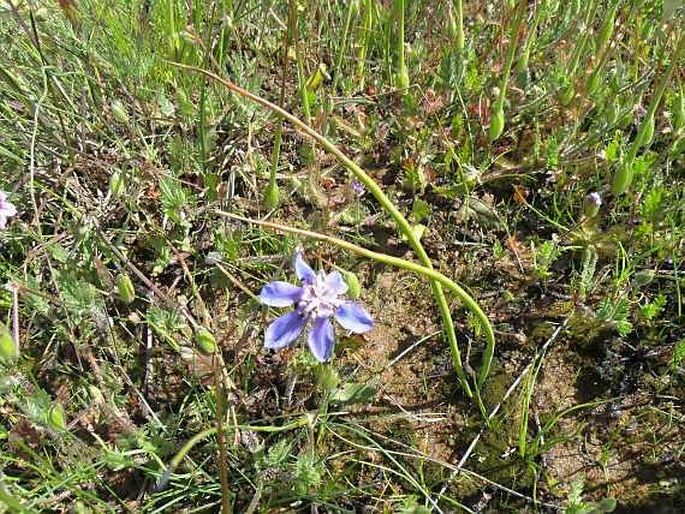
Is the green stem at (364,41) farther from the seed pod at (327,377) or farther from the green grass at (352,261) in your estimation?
the seed pod at (327,377)

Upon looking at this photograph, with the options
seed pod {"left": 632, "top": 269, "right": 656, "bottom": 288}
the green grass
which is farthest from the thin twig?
seed pod {"left": 632, "top": 269, "right": 656, "bottom": 288}

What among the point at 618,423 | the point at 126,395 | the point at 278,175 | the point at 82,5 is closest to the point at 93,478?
the point at 126,395

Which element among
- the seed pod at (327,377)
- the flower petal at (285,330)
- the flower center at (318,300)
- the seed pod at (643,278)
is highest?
the flower center at (318,300)

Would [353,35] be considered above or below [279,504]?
above

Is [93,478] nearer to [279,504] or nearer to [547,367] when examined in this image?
[279,504]

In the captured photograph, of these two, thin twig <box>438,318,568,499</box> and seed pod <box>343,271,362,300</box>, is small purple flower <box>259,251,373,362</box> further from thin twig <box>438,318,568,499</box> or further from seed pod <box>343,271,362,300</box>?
thin twig <box>438,318,568,499</box>

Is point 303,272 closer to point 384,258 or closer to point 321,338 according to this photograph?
point 321,338

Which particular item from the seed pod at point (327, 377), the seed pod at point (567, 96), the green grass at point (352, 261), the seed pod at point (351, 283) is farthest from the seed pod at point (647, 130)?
the seed pod at point (327, 377)
